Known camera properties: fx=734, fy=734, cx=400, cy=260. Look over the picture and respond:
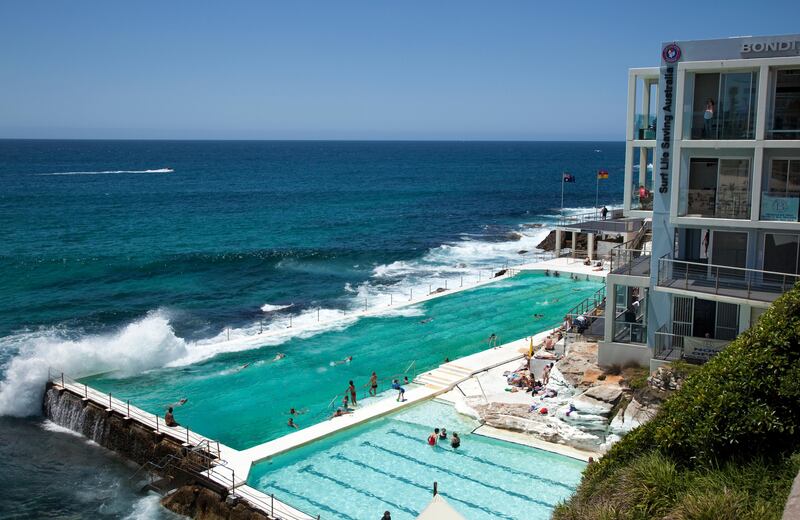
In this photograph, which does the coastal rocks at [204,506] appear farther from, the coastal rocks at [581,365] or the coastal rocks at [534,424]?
the coastal rocks at [581,365]

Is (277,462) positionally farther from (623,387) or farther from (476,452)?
(623,387)

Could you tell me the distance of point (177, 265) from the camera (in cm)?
6550

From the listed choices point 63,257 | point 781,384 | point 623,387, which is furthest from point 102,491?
point 63,257

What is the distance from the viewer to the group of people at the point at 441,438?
2555 centimetres

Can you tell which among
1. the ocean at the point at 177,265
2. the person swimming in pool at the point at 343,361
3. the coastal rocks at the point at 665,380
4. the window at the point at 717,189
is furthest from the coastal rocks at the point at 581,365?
the ocean at the point at 177,265

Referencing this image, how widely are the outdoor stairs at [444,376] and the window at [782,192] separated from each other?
14192 millimetres

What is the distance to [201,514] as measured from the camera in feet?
76.7

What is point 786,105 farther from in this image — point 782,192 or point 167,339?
point 167,339

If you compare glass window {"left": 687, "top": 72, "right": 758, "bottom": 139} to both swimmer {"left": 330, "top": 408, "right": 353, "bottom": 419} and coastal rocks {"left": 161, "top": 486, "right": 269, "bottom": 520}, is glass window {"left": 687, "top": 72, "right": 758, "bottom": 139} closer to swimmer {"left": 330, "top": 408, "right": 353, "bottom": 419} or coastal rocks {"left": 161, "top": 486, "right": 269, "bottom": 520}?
swimmer {"left": 330, "top": 408, "right": 353, "bottom": 419}

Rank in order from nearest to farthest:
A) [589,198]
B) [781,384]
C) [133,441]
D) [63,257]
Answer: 1. [781,384]
2. [133,441]
3. [63,257]
4. [589,198]

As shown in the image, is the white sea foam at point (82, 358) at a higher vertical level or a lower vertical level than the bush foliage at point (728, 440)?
lower

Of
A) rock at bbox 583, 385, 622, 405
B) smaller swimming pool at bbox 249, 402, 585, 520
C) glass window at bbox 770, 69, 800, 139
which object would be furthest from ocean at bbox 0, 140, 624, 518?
glass window at bbox 770, 69, 800, 139

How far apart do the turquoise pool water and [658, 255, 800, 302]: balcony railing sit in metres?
13.8

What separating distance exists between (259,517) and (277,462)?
3.46 m
